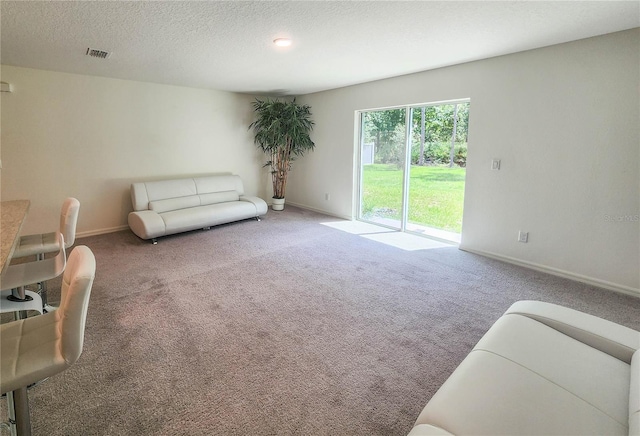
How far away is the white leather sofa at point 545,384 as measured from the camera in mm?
1096


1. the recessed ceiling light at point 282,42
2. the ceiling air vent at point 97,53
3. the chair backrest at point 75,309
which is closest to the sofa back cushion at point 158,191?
the ceiling air vent at point 97,53

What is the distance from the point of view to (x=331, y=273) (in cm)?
353

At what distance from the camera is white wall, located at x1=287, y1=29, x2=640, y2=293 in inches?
118

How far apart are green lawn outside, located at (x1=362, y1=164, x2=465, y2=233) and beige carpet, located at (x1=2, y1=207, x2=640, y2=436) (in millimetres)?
667

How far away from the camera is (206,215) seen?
4.97m

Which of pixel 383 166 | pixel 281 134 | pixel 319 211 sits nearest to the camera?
pixel 383 166

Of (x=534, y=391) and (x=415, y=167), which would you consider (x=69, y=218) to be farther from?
(x=415, y=167)

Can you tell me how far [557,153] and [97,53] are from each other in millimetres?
4848

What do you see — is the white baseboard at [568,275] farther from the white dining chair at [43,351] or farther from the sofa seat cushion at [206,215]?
the white dining chair at [43,351]

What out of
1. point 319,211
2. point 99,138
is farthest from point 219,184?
point 319,211

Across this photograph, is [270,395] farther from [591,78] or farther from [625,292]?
[591,78]

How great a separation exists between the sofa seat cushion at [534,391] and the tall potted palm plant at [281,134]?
5.16 metres

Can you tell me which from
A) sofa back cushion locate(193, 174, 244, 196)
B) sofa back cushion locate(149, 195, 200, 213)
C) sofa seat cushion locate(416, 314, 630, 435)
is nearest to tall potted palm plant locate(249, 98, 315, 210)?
sofa back cushion locate(193, 174, 244, 196)

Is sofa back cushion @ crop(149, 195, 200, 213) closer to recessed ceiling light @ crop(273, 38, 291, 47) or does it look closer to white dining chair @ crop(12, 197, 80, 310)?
white dining chair @ crop(12, 197, 80, 310)
